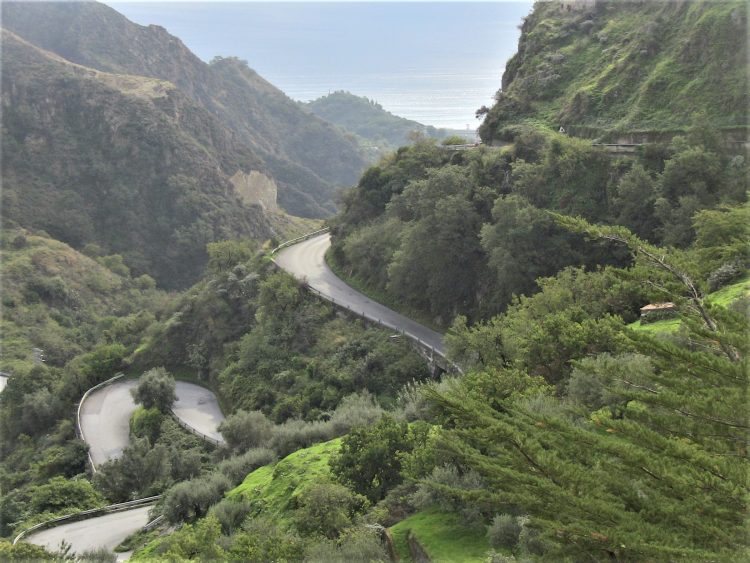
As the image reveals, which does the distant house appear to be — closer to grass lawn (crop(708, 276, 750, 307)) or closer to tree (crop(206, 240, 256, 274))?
grass lawn (crop(708, 276, 750, 307))

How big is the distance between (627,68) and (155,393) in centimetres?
2671

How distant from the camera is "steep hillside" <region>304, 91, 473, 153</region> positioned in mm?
174500

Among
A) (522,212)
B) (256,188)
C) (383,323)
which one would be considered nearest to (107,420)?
(383,323)

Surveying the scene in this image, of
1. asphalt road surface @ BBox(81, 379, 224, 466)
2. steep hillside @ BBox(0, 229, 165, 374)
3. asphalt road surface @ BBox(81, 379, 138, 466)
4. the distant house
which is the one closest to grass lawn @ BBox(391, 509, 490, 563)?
the distant house

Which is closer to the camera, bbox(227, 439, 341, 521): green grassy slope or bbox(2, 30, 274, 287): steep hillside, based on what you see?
bbox(227, 439, 341, 521): green grassy slope

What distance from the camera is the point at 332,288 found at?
123 feet

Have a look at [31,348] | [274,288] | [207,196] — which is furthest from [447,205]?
[207,196]

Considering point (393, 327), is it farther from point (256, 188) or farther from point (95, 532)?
point (256, 188)

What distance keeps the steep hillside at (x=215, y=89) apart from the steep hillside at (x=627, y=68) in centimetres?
8025

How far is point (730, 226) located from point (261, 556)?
1350 centimetres

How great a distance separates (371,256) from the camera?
123 feet

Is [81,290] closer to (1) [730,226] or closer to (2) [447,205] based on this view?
(2) [447,205]

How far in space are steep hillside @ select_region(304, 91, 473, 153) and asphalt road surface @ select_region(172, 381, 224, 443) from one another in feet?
433

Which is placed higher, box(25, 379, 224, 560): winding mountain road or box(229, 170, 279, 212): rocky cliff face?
box(229, 170, 279, 212): rocky cliff face
